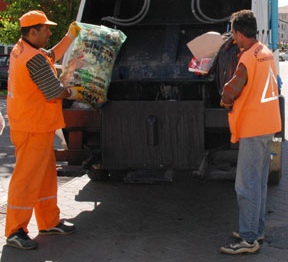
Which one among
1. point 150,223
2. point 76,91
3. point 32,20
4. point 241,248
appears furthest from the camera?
point 150,223

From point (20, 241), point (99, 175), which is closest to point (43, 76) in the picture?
point (20, 241)

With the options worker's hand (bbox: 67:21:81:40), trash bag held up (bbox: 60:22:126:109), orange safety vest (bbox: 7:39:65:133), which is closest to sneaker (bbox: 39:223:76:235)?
orange safety vest (bbox: 7:39:65:133)

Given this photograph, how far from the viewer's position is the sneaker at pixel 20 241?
4.46 m

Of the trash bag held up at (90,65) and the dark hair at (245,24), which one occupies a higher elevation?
the dark hair at (245,24)

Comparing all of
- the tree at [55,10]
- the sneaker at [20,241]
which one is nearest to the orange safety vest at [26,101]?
the sneaker at [20,241]

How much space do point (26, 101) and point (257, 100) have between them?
1.75 metres

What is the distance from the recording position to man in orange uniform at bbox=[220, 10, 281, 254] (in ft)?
13.3

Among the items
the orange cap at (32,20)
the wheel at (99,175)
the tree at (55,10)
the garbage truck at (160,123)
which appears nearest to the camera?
the orange cap at (32,20)

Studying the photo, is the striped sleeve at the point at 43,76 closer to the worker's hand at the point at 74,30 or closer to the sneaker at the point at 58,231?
the worker's hand at the point at 74,30

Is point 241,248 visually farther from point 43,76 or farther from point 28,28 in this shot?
point 28,28

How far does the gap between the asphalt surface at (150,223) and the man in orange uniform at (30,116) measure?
1.04ft

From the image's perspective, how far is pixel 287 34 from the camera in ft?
389

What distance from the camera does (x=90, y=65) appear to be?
15.3 feet

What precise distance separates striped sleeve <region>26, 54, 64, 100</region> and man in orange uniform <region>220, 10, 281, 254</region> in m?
1.28
